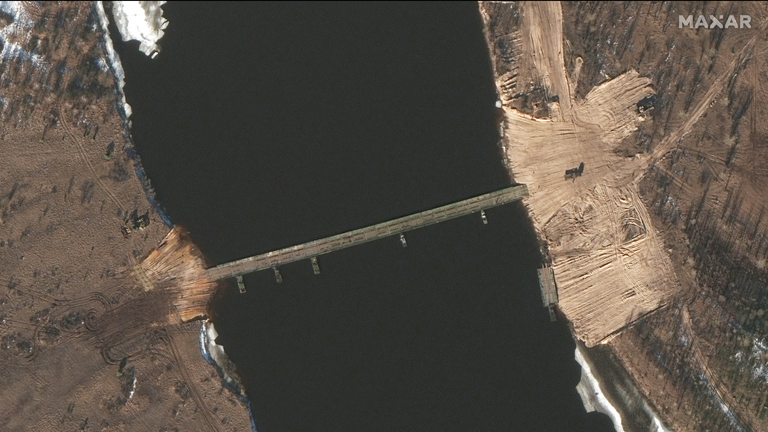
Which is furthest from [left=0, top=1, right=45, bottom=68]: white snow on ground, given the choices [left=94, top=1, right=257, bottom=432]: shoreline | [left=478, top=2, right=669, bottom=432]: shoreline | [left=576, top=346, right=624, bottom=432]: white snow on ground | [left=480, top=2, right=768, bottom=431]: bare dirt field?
[left=576, top=346, right=624, bottom=432]: white snow on ground

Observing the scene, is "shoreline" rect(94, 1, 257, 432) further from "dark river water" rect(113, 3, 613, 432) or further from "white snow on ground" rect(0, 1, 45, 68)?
"white snow on ground" rect(0, 1, 45, 68)

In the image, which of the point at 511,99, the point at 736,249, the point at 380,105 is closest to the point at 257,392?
the point at 380,105

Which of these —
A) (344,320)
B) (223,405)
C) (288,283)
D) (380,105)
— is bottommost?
(223,405)

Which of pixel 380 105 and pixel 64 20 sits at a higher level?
pixel 64 20

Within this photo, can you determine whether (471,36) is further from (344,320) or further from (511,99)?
(344,320)

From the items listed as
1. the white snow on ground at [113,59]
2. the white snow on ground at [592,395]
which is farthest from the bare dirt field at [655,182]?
the white snow on ground at [113,59]

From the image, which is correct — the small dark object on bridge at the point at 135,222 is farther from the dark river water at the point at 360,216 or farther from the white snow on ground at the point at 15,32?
the white snow on ground at the point at 15,32

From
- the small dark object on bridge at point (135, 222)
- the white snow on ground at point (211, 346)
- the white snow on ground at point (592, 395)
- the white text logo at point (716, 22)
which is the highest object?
the white text logo at point (716, 22)
